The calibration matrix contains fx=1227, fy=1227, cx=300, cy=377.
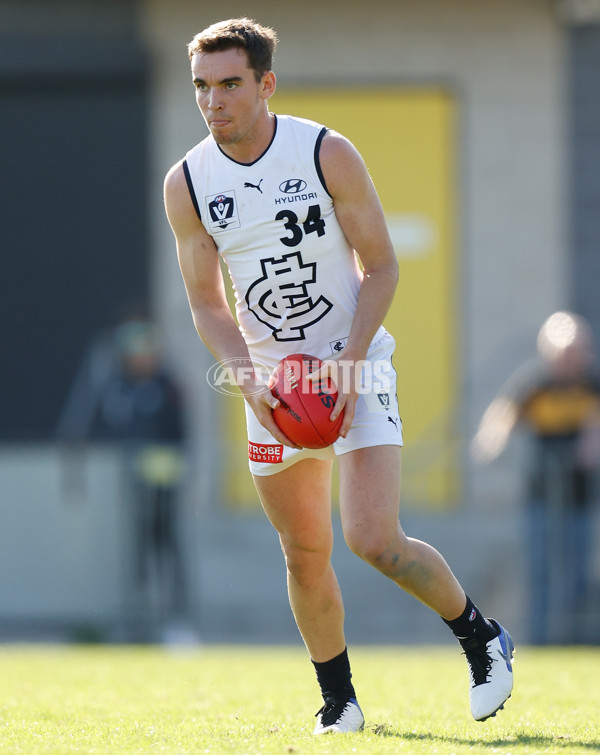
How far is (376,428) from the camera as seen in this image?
4.56 metres

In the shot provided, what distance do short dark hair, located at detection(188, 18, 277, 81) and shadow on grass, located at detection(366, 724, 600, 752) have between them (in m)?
2.46

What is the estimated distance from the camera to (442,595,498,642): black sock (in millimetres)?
4711

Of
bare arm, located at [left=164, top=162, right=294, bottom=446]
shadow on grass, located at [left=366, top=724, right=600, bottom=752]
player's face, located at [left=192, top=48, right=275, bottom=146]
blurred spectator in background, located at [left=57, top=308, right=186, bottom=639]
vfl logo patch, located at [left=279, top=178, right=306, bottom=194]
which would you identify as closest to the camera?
shadow on grass, located at [left=366, top=724, right=600, bottom=752]

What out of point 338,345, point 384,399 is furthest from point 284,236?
point 384,399

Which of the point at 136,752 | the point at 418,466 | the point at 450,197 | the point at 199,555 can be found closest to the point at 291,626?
the point at 199,555

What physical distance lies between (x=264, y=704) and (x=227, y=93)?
2823 mm

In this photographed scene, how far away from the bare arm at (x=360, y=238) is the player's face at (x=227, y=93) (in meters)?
0.31

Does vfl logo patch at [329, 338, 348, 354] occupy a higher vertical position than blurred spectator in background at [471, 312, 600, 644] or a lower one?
higher

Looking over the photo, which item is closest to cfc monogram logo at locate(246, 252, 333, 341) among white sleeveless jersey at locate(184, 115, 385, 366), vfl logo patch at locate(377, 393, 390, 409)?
white sleeveless jersey at locate(184, 115, 385, 366)

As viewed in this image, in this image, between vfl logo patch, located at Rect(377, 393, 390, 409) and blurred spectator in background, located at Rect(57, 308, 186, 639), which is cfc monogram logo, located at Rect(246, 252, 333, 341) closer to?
vfl logo patch, located at Rect(377, 393, 390, 409)

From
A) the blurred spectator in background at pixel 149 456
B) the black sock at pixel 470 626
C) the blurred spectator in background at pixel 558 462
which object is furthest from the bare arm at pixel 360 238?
the blurred spectator in background at pixel 149 456

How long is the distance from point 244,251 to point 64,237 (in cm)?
826

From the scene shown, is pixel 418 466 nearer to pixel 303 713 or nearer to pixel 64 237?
pixel 64 237

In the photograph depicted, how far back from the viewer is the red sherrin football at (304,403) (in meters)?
4.41
